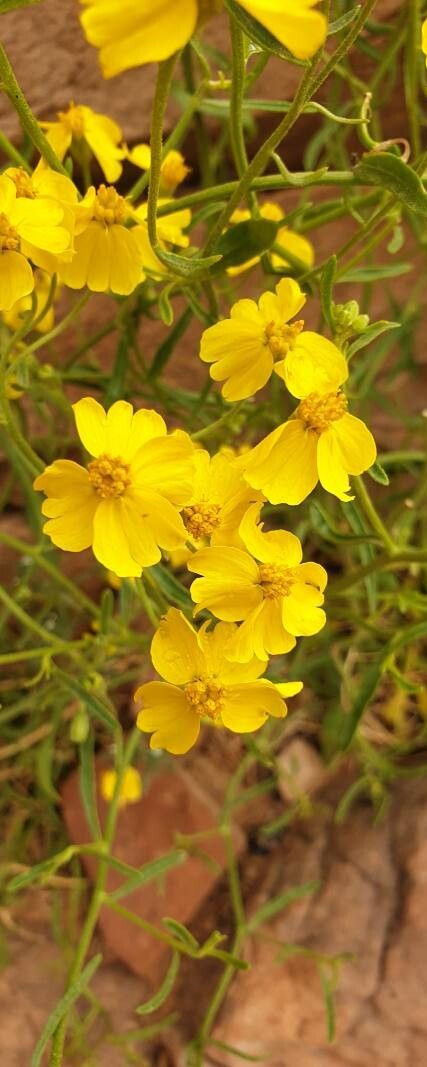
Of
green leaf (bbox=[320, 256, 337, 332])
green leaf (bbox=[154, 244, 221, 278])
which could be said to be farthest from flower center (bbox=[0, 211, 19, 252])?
green leaf (bbox=[320, 256, 337, 332])

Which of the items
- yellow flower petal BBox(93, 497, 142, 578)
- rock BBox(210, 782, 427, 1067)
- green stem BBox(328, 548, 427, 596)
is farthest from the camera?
rock BBox(210, 782, 427, 1067)

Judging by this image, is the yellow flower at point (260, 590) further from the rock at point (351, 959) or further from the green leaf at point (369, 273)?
the rock at point (351, 959)

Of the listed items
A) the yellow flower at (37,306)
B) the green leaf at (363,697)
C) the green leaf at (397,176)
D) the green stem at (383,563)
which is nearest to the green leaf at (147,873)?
the green leaf at (363,697)

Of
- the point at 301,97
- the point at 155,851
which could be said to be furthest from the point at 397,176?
the point at 155,851

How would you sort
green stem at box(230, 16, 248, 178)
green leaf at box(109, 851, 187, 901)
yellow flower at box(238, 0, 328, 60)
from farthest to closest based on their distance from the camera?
green leaf at box(109, 851, 187, 901) → green stem at box(230, 16, 248, 178) → yellow flower at box(238, 0, 328, 60)

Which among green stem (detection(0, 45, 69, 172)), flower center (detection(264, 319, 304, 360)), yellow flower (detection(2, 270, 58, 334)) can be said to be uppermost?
green stem (detection(0, 45, 69, 172))

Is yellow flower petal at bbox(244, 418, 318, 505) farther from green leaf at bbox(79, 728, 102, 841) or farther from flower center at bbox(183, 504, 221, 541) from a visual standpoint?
green leaf at bbox(79, 728, 102, 841)

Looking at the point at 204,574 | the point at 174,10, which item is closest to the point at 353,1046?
the point at 204,574
